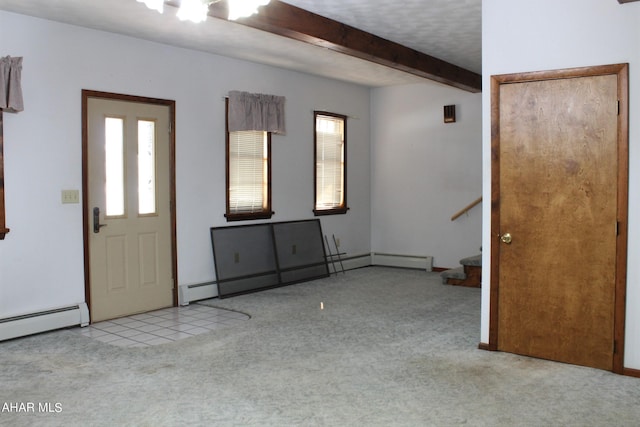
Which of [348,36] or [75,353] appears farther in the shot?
[348,36]

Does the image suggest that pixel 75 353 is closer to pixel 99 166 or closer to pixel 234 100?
pixel 99 166

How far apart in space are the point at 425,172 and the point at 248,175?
267 cm

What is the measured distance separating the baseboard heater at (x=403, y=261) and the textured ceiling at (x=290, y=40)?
2.68m

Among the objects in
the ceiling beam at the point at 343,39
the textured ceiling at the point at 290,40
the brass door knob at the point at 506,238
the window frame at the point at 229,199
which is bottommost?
the brass door knob at the point at 506,238

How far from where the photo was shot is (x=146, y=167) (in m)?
5.48

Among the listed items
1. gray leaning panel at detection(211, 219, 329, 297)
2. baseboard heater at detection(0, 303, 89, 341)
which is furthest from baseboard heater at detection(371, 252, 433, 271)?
baseboard heater at detection(0, 303, 89, 341)

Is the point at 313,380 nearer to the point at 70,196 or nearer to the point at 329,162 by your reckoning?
the point at 70,196

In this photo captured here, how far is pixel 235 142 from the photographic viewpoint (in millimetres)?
6348

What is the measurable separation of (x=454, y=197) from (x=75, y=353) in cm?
518

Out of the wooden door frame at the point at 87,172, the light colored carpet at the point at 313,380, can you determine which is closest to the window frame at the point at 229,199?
the wooden door frame at the point at 87,172

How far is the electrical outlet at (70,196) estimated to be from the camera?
4.82 metres

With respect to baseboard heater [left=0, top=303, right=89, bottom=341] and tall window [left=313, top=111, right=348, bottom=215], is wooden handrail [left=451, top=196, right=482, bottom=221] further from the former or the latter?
baseboard heater [left=0, top=303, right=89, bottom=341]

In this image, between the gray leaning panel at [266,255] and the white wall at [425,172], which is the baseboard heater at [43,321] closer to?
the gray leaning panel at [266,255]

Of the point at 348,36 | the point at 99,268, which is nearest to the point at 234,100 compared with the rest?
the point at 348,36
